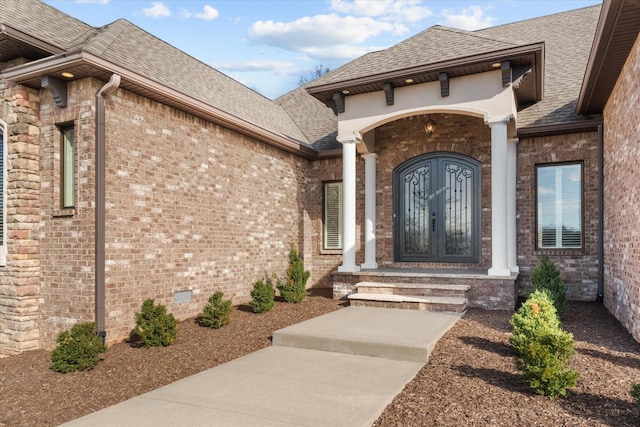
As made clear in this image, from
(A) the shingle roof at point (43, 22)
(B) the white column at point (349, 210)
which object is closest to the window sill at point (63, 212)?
(A) the shingle roof at point (43, 22)

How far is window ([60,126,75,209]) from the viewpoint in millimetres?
→ 6096

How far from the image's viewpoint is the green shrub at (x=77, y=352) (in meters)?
4.93

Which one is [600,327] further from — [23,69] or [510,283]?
[23,69]

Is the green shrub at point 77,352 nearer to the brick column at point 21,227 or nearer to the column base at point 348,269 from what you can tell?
the brick column at point 21,227

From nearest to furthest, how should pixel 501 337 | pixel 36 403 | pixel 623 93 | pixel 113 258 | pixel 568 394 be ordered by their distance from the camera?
pixel 568 394 → pixel 36 403 → pixel 501 337 → pixel 113 258 → pixel 623 93

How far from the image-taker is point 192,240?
7312 mm

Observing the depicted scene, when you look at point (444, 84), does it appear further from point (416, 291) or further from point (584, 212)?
point (584, 212)

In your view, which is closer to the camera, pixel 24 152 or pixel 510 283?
pixel 24 152

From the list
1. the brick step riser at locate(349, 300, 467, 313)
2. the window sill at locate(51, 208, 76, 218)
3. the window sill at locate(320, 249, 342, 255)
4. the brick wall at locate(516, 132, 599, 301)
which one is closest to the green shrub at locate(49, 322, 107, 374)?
the window sill at locate(51, 208, 76, 218)

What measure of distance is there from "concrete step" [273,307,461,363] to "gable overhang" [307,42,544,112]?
397 cm

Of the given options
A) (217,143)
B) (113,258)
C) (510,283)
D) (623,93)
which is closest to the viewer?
(113,258)

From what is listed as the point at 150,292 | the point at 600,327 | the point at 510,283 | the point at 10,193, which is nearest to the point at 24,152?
the point at 10,193

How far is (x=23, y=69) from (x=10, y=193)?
5.45ft

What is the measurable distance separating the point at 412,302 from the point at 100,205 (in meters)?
4.89
